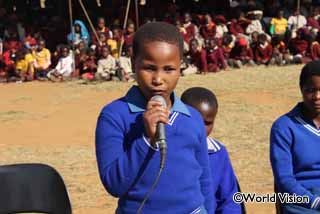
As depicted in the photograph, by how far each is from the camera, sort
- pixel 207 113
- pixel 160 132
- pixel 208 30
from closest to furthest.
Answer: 1. pixel 160 132
2. pixel 207 113
3. pixel 208 30

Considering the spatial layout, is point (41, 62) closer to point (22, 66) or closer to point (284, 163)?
point (22, 66)

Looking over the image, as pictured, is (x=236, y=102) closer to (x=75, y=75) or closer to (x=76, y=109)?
(x=76, y=109)

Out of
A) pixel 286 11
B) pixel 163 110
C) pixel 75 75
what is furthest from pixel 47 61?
pixel 163 110

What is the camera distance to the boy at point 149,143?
2098mm

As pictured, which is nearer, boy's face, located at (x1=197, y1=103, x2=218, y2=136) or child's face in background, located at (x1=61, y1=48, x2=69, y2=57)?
boy's face, located at (x1=197, y1=103, x2=218, y2=136)

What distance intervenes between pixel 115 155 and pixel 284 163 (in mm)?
1062

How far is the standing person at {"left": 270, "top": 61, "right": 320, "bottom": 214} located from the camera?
→ 292cm

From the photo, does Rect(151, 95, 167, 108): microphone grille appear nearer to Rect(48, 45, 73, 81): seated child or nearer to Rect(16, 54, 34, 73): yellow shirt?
Rect(48, 45, 73, 81): seated child

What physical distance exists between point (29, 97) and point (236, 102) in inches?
143

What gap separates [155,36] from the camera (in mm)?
2178

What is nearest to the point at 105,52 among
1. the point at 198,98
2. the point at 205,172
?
the point at 198,98

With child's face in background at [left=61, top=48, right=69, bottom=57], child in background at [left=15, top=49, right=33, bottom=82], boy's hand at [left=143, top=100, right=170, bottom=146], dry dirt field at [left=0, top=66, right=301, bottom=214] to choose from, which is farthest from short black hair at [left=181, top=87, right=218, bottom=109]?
child's face in background at [left=61, top=48, right=69, bottom=57]

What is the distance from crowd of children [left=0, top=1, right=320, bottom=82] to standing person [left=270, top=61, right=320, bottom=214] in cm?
960

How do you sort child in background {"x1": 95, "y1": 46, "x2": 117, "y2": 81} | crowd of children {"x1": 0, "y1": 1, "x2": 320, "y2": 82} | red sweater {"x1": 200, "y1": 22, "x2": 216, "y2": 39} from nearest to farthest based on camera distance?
1. child in background {"x1": 95, "y1": 46, "x2": 117, "y2": 81}
2. crowd of children {"x1": 0, "y1": 1, "x2": 320, "y2": 82}
3. red sweater {"x1": 200, "y1": 22, "x2": 216, "y2": 39}
